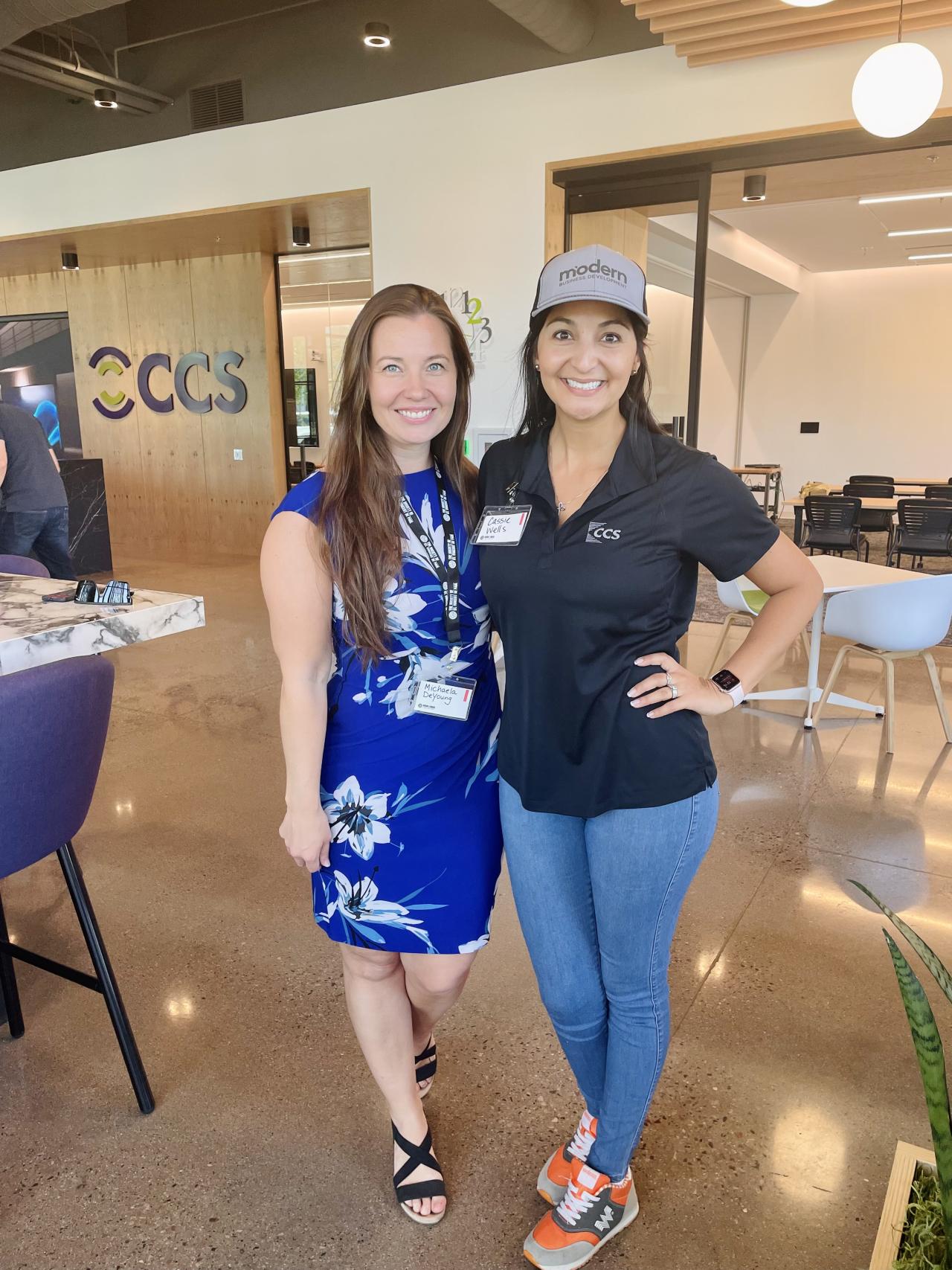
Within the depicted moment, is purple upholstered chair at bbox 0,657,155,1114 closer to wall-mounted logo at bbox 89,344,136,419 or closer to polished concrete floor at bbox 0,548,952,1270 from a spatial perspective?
polished concrete floor at bbox 0,548,952,1270

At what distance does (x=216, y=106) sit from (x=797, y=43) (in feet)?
14.4

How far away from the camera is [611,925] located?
4.86ft

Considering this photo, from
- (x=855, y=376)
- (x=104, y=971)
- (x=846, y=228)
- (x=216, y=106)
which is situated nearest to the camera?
(x=104, y=971)

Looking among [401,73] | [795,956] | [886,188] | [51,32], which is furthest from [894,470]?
[795,956]

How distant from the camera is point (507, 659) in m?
1.46

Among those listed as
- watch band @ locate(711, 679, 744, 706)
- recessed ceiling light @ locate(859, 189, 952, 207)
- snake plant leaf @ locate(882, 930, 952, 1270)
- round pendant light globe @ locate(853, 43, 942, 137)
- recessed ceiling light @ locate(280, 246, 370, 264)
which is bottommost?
snake plant leaf @ locate(882, 930, 952, 1270)

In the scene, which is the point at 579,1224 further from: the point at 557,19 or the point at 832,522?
the point at 832,522

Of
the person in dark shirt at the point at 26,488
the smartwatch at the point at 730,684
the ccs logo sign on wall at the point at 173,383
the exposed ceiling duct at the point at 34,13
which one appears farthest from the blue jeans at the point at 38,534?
the smartwatch at the point at 730,684

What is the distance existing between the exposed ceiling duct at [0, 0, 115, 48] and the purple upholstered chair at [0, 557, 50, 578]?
410 centimetres

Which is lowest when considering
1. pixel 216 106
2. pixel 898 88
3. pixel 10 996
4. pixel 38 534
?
pixel 10 996

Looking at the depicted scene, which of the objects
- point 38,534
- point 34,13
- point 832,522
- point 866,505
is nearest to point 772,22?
point 34,13

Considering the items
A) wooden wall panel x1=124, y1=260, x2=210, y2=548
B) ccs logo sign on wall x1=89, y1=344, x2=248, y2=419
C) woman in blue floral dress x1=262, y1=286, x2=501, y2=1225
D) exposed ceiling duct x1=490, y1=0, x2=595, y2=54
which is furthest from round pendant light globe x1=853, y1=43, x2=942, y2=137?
wooden wall panel x1=124, y1=260, x2=210, y2=548

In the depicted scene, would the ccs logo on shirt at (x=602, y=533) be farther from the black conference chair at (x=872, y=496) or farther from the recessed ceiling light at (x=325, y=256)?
the black conference chair at (x=872, y=496)

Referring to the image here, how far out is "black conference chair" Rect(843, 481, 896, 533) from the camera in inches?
394
